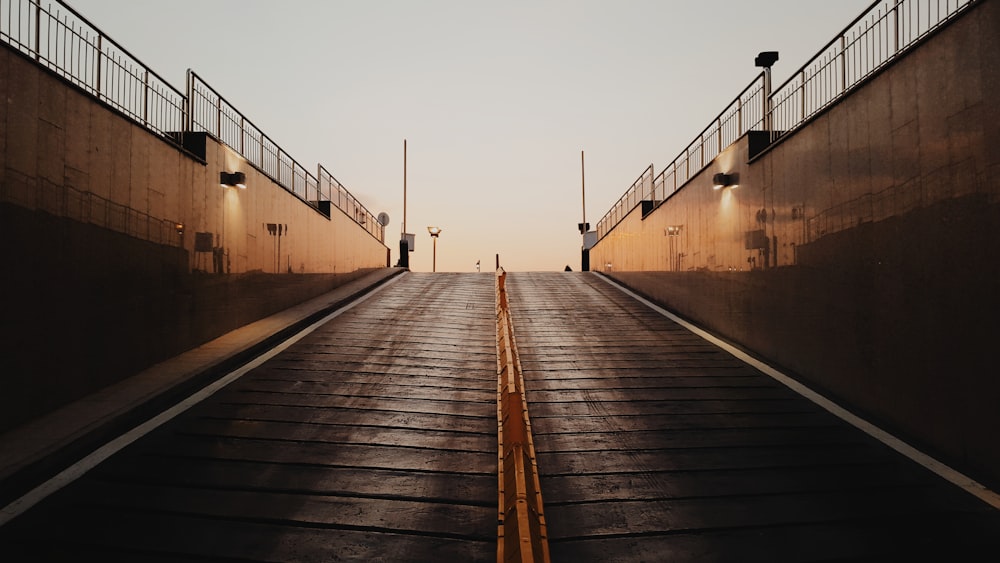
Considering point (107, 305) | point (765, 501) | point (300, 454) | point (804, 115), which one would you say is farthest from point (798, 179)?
point (107, 305)

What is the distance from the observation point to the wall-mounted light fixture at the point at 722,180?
12844mm

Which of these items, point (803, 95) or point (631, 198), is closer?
point (803, 95)

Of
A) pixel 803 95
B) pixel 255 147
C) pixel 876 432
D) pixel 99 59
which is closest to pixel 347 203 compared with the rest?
pixel 255 147

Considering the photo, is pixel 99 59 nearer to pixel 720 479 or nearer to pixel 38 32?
pixel 38 32

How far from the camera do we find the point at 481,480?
5711mm

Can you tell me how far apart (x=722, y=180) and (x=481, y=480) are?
33.2ft

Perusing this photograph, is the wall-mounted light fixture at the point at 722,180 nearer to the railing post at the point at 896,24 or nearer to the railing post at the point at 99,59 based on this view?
the railing post at the point at 896,24

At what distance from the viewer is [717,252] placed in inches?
525

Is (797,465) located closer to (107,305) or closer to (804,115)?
(804,115)

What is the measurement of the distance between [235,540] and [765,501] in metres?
4.91

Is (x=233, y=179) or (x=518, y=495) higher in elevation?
(x=233, y=179)

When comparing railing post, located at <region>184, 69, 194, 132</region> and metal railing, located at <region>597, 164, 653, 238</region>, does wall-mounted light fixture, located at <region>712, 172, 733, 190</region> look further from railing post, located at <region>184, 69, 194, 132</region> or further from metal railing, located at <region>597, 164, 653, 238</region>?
railing post, located at <region>184, 69, 194, 132</region>

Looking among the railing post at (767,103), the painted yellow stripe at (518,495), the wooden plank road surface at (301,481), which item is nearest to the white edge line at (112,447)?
the wooden plank road surface at (301,481)

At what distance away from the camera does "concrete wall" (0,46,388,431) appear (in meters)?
6.25
